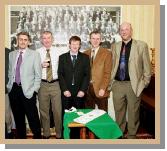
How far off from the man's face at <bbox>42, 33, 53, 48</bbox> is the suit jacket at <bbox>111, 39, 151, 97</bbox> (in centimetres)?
68

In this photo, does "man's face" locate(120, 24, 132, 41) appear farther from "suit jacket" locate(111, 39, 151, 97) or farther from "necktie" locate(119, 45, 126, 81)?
"necktie" locate(119, 45, 126, 81)

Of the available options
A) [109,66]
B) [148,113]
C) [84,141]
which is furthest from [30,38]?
[148,113]

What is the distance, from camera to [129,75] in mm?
3559

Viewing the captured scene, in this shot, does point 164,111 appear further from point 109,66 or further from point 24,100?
point 24,100

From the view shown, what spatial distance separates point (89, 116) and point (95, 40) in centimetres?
85

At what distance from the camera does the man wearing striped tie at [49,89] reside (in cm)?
356

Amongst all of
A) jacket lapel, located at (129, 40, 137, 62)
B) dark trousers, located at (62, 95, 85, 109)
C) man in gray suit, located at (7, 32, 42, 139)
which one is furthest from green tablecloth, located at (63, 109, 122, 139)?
jacket lapel, located at (129, 40, 137, 62)

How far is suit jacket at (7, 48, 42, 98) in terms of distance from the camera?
139 inches

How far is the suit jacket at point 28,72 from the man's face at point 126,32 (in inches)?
37.3

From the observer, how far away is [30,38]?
11.6ft

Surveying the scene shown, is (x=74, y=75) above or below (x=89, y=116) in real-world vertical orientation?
above

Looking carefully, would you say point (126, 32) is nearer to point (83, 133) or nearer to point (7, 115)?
point (83, 133)

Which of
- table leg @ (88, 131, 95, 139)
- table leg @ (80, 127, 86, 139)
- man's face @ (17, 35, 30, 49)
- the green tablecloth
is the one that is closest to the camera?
the green tablecloth

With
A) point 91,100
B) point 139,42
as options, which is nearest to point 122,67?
point 139,42
